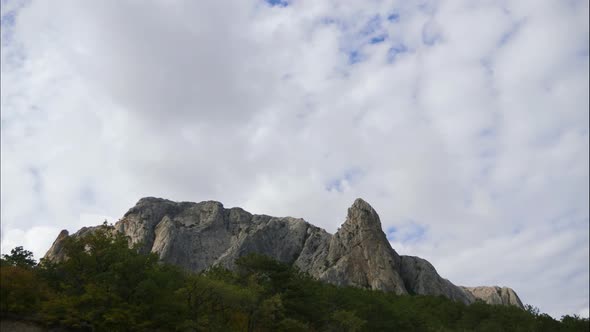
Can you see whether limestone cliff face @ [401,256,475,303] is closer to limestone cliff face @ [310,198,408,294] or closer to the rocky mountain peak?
limestone cliff face @ [310,198,408,294]

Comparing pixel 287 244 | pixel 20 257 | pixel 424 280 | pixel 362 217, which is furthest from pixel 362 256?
pixel 20 257

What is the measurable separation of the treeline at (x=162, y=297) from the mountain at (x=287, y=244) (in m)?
49.9

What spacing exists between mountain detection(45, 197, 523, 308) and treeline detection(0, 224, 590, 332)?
1966 inches

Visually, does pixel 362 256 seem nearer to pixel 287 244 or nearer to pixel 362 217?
pixel 362 217

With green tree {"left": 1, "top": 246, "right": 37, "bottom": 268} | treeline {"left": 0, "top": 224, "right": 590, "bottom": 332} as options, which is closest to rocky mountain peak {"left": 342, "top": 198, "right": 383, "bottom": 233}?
treeline {"left": 0, "top": 224, "right": 590, "bottom": 332}

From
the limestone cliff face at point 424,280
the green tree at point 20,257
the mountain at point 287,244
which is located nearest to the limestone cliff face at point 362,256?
the mountain at point 287,244

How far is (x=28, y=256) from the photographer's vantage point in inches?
1781

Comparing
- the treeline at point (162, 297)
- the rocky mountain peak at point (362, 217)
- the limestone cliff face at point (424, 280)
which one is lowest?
the treeline at point (162, 297)

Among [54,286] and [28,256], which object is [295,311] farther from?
[28,256]

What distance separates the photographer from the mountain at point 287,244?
109500mm

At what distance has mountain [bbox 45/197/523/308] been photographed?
4311 inches

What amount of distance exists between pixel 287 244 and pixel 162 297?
296 ft

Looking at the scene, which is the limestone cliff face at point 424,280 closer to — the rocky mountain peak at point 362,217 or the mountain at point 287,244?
the mountain at point 287,244

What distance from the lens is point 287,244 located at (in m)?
125
